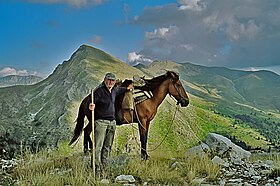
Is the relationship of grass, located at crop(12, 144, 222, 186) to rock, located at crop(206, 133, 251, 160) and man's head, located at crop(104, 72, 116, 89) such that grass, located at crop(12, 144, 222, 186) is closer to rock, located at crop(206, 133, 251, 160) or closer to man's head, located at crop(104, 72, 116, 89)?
rock, located at crop(206, 133, 251, 160)

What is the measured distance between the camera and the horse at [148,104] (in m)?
12.0

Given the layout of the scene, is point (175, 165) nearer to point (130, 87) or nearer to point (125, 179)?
point (125, 179)

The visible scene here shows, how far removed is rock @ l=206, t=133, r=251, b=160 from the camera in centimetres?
1353

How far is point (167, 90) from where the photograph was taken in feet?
41.2

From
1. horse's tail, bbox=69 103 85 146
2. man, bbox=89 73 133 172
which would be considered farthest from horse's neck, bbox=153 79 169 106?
man, bbox=89 73 133 172

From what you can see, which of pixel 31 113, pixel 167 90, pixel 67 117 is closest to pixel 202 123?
pixel 67 117

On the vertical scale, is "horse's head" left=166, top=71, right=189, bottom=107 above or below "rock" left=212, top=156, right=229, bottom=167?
above

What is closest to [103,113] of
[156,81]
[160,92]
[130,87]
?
[130,87]

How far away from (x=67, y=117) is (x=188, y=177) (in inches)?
4454

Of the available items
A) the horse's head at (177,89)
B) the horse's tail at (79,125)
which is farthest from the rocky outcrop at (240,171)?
the horse's tail at (79,125)

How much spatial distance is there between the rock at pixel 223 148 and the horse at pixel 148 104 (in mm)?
2432

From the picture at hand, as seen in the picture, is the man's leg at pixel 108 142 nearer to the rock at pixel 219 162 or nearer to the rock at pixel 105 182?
the rock at pixel 105 182

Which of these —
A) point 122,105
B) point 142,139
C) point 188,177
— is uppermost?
point 122,105

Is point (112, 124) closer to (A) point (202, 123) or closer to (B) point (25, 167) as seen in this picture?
(B) point (25, 167)
